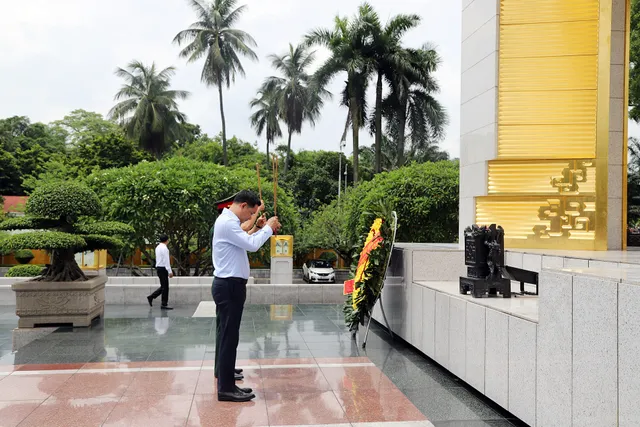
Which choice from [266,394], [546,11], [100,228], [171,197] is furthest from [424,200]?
[266,394]

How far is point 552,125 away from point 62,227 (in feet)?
26.4

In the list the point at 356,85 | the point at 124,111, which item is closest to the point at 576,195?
the point at 356,85

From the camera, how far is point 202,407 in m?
5.77

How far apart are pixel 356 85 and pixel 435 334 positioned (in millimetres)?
26145

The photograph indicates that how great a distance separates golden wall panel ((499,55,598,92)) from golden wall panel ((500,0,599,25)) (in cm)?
59

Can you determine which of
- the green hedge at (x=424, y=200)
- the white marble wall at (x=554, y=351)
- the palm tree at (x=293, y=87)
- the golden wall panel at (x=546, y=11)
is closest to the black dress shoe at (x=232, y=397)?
the white marble wall at (x=554, y=351)

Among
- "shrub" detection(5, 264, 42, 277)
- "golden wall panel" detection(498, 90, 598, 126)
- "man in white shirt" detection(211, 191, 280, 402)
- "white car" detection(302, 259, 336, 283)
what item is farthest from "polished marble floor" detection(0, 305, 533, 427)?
"white car" detection(302, 259, 336, 283)

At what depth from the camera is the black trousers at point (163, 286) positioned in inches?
511

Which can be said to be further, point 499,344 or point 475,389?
point 475,389

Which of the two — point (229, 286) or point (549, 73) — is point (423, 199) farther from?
point (229, 286)

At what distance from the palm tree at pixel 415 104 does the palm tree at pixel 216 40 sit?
10.9 m

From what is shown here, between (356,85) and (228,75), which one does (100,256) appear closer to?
(356,85)

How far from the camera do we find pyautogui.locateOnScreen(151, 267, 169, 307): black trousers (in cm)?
1299

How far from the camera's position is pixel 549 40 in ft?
30.7
